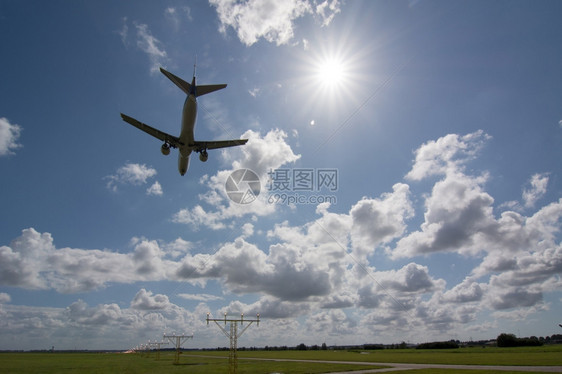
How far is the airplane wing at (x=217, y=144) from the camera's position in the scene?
4744 cm

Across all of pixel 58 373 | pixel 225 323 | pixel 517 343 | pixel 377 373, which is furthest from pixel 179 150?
pixel 517 343

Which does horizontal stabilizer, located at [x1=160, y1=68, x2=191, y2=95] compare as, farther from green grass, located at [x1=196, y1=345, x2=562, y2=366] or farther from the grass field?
green grass, located at [x1=196, y1=345, x2=562, y2=366]

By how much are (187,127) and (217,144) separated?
7016 mm

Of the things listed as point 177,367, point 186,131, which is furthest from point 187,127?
point 177,367

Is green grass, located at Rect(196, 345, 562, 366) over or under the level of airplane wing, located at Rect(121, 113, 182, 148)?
under

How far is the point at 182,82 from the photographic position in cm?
4269

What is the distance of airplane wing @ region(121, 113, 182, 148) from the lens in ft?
136

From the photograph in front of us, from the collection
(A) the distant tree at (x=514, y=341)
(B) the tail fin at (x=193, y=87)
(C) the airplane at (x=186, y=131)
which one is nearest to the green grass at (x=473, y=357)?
(C) the airplane at (x=186, y=131)

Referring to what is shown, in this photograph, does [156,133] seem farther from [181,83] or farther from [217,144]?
[217,144]

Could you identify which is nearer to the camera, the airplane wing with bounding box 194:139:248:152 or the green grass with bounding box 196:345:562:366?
the airplane wing with bounding box 194:139:248:152

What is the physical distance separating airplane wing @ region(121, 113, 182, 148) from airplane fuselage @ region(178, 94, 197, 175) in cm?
113

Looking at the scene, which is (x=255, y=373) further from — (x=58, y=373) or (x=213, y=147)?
(x=58, y=373)

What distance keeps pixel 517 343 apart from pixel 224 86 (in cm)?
17755

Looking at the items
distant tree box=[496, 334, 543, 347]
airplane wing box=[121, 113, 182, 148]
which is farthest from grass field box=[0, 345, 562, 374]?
distant tree box=[496, 334, 543, 347]
